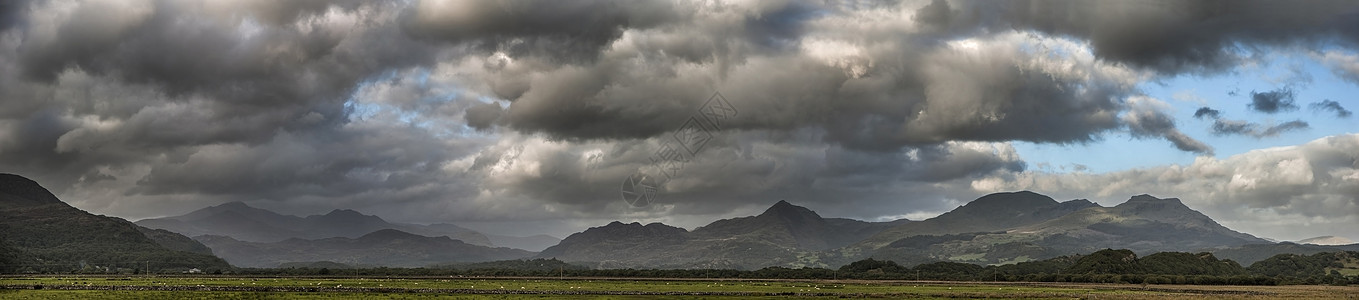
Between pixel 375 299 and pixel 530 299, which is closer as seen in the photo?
pixel 375 299

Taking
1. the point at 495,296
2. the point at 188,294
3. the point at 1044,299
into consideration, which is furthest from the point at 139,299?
the point at 1044,299

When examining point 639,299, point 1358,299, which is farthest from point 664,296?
point 1358,299

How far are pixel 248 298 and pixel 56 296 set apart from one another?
3134 cm

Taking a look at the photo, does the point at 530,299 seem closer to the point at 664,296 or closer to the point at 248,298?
the point at 664,296

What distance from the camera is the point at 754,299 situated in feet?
540

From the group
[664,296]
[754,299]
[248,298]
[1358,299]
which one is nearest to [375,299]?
[248,298]

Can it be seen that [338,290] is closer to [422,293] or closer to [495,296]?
[422,293]

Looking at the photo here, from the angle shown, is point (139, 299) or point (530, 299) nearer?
point (139, 299)

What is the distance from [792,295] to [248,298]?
87.5 m

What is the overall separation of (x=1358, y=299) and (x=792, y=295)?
308 ft

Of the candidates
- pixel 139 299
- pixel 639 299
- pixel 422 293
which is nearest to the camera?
pixel 139 299

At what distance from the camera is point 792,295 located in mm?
174250

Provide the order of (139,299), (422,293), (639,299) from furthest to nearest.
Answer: (422,293)
(639,299)
(139,299)

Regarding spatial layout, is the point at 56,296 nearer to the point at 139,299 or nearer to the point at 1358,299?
the point at 139,299
